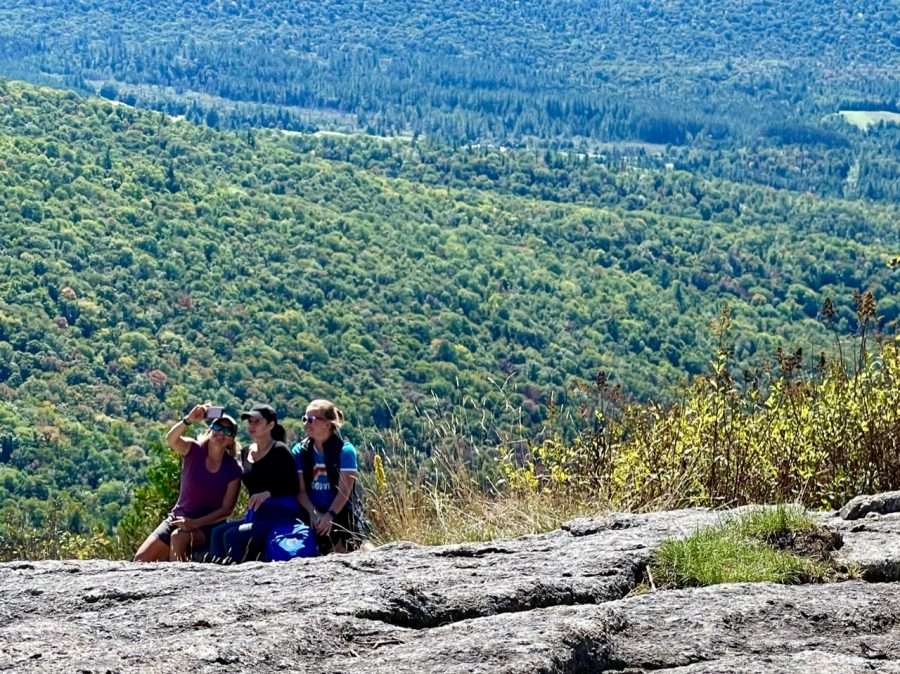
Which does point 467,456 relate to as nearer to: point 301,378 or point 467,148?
point 301,378

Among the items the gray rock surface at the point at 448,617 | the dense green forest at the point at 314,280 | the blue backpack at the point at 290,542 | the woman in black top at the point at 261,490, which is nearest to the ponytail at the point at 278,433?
the woman in black top at the point at 261,490

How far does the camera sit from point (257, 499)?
6746 mm

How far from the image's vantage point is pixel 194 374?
234ft

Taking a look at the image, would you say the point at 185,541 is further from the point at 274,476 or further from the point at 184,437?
the point at 184,437

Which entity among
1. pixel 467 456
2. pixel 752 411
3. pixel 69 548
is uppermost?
pixel 752 411

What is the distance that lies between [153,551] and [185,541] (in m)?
0.17

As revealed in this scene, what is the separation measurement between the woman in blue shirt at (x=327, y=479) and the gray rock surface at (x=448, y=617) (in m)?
1.67

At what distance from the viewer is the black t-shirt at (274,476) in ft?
22.6

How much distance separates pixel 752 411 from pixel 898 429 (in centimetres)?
100

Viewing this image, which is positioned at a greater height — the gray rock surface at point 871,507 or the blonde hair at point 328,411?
the gray rock surface at point 871,507

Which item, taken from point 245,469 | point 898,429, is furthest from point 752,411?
point 245,469

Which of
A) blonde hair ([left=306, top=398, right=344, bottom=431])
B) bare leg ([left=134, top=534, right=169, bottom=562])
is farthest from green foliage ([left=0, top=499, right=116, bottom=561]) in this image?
blonde hair ([left=306, top=398, right=344, bottom=431])

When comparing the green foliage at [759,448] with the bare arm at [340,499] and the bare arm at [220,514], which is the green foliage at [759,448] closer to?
the bare arm at [340,499]

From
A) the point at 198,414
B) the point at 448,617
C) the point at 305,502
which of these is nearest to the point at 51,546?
the point at 198,414
